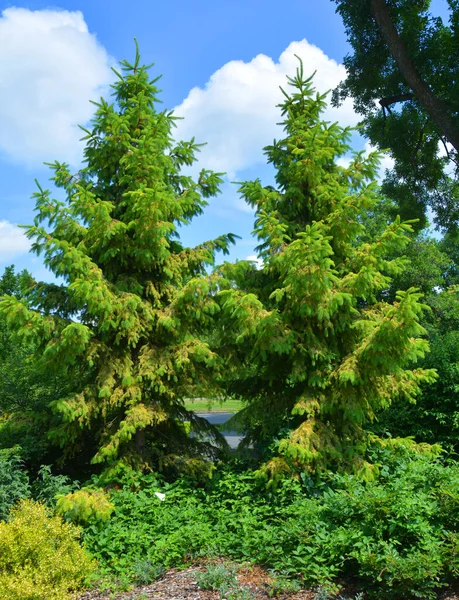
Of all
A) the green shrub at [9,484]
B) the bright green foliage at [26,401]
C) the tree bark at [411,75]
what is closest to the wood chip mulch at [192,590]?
the green shrub at [9,484]

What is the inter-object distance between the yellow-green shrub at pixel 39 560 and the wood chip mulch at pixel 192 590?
266 mm

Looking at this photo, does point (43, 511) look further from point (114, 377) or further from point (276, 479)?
point (276, 479)

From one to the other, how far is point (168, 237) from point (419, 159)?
815 cm

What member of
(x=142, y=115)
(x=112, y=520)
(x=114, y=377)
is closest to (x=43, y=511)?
(x=112, y=520)

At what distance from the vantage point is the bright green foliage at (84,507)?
5.62m

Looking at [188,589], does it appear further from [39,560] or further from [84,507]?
[84,507]

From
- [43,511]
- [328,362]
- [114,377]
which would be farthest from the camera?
[114,377]

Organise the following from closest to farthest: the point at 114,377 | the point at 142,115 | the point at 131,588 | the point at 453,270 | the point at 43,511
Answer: the point at 131,588, the point at 43,511, the point at 114,377, the point at 142,115, the point at 453,270

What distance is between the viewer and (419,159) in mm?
12664

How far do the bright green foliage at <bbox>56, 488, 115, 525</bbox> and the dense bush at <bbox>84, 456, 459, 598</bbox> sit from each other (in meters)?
0.17

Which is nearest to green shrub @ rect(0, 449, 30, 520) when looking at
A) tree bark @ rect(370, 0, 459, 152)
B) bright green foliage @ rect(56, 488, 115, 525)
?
bright green foliage @ rect(56, 488, 115, 525)

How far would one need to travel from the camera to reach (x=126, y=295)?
21.7ft

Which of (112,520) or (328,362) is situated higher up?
(328,362)

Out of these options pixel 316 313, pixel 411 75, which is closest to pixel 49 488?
pixel 316 313
